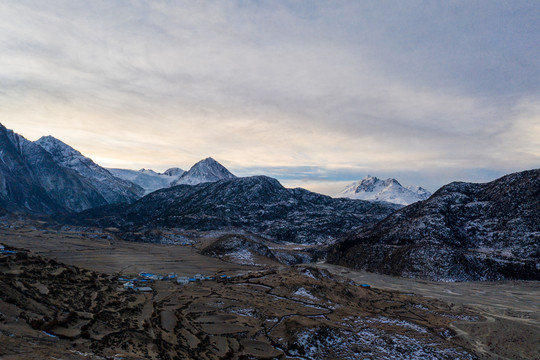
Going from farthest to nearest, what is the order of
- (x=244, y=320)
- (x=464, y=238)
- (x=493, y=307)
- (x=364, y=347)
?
(x=464, y=238) < (x=493, y=307) < (x=244, y=320) < (x=364, y=347)

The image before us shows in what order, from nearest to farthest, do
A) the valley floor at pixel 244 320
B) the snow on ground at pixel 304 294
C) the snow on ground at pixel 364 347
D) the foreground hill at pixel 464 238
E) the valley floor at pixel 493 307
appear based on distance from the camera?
the valley floor at pixel 244 320, the snow on ground at pixel 364 347, the valley floor at pixel 493 307, the snow on ground at pixel 304 294, the foreground hill at pixel 464 238

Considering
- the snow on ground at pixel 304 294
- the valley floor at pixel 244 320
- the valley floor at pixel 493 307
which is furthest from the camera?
the snow on ground at pixel 304 294

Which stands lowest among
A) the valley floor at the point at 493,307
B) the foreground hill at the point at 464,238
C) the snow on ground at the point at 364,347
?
the valley floor at the point at 493,307

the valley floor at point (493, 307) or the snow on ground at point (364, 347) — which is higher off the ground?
the snow on ground at point (364, 347)

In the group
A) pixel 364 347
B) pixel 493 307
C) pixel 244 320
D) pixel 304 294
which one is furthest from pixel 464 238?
pixel 244 320

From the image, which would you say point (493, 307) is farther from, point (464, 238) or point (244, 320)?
point (464, 238)

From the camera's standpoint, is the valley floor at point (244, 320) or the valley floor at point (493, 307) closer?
the valley floor at point (244, 320)

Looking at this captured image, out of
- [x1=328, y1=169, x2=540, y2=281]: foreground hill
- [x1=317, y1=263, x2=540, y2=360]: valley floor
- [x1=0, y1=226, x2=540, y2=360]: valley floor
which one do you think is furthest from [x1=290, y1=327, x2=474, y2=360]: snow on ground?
[x1=328, y1=169, x2=540, y2=281]: foreground hill

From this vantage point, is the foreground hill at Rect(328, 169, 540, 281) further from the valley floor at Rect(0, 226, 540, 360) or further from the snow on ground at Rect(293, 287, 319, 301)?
the snow on ground at Rect(293, 287, 319, 301)

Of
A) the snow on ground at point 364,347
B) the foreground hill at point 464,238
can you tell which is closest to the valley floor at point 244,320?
the snow on ground at point 364,347

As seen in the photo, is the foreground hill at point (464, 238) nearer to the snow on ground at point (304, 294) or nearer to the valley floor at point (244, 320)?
the valley floor at point (244, 320)
